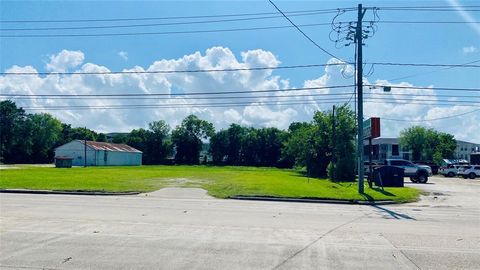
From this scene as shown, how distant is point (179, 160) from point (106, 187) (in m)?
97.7

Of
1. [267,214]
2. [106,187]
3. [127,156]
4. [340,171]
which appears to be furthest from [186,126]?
[267,214]

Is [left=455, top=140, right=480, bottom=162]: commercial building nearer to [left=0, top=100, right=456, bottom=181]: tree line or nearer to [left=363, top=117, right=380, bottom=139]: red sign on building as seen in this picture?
[left=0, top=100, right=456, bottom=181]: tree line

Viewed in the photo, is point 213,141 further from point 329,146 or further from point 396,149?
point 329,146

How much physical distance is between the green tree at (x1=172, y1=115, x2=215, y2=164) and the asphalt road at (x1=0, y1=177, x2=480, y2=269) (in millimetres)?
107434

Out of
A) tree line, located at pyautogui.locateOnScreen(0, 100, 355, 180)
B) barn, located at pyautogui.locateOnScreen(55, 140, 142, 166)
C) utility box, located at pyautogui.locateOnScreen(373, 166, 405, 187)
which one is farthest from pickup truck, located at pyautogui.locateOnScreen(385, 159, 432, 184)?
barn, located at pyautogui.locateOnScreen(55, 140, 142, 166)

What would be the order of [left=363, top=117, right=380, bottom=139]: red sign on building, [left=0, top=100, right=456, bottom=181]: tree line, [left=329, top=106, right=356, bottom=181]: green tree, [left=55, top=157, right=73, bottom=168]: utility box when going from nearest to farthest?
[left=363, top=117, right=380, bottom=139]: red sign on building
[left=329, top=106, right=356, bottom=181]: green tree
[left=0, top=100, right=456, bottom=181]: tree line
[left=55, top=157, right=73, bottom=168]: utility box

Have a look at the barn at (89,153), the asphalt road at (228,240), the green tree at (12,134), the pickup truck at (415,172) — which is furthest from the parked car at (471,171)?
the green tree at (12,134)

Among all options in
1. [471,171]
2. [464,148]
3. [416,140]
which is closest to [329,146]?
[471,171]

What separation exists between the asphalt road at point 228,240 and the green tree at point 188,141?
107 m

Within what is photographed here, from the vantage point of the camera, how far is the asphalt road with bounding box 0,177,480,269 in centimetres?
682

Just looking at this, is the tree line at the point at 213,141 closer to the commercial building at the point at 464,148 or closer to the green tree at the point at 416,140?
the green tree at the point at 416,140

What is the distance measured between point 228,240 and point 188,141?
113320 millimetres

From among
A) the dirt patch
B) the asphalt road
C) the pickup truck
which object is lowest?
the dirt patch

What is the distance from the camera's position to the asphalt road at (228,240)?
6816mm
